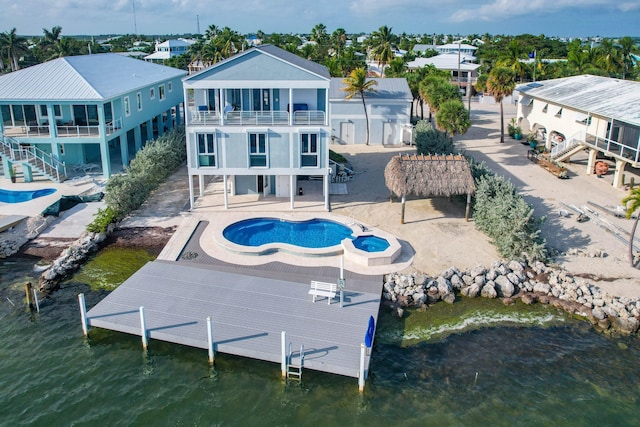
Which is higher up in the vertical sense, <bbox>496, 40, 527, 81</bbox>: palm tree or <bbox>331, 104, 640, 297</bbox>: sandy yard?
<bbox>496, 40, 527, 81</bbox>: palm tree

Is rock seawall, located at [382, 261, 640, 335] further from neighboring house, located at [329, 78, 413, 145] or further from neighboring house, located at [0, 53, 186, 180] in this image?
neighboring house, located at [329, 78, 413, 145]

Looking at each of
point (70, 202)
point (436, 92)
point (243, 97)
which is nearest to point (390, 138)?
point (436, 92)

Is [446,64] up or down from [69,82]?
up

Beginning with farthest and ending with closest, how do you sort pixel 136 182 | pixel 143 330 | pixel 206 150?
1. pixel 136 182
2. pixel 206 150
3. pixel 143 330

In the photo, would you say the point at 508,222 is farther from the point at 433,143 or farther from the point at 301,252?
the point at 433,143

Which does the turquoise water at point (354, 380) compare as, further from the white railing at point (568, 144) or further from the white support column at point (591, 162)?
the white railing at point (568, 144)

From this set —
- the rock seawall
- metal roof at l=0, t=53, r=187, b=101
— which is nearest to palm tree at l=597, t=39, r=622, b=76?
the rock seawall

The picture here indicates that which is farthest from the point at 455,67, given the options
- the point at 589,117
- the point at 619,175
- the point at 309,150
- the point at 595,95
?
the point at 309,150
